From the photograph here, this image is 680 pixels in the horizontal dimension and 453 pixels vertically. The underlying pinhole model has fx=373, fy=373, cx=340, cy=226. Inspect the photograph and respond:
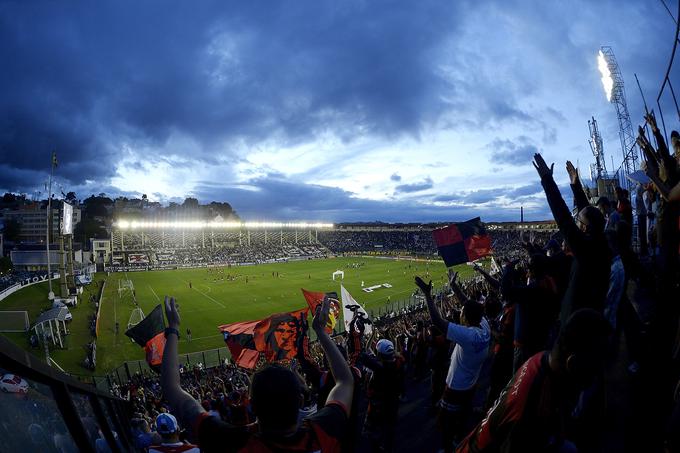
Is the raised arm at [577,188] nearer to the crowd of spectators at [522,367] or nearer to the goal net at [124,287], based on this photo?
the crowd of spectators at [522,367]

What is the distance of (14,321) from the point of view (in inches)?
1040

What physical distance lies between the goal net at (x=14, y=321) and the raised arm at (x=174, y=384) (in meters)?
32.0

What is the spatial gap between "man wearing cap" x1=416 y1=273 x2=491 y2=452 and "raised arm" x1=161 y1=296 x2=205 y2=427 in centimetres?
264

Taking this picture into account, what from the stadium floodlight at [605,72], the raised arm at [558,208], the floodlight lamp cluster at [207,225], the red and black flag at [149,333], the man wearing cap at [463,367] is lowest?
the red and black flag at [149,333]

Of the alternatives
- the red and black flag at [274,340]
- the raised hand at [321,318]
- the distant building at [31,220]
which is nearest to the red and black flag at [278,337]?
the red and black flag at [274,340]

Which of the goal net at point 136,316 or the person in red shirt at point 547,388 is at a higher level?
the person in red shirt at point 547,388

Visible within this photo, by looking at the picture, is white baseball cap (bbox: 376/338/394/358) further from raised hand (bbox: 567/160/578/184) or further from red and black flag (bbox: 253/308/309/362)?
red and black flag (bbox: 253/308/309/362)

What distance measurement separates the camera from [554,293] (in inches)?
169

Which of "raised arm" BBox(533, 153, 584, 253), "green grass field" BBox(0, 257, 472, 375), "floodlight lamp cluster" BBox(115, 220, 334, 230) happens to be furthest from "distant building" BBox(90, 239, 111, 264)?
"raised arm" BBox(533, 153, 584, 253)

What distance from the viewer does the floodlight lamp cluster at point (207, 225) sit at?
9038 centimetres

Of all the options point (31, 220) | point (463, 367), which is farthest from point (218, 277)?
point (31, 220)

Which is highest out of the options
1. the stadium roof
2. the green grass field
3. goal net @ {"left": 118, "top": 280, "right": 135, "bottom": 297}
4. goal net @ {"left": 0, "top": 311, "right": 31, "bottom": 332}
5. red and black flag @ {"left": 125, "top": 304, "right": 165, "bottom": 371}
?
red and black flag @ {"left": 125, "top": 304, "right": 165, "bottom": 371}

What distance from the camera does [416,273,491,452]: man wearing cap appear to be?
4234 millimetres

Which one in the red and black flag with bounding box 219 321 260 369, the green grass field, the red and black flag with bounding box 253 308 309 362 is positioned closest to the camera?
the red and black flag with bounding box 253 308 309 362
